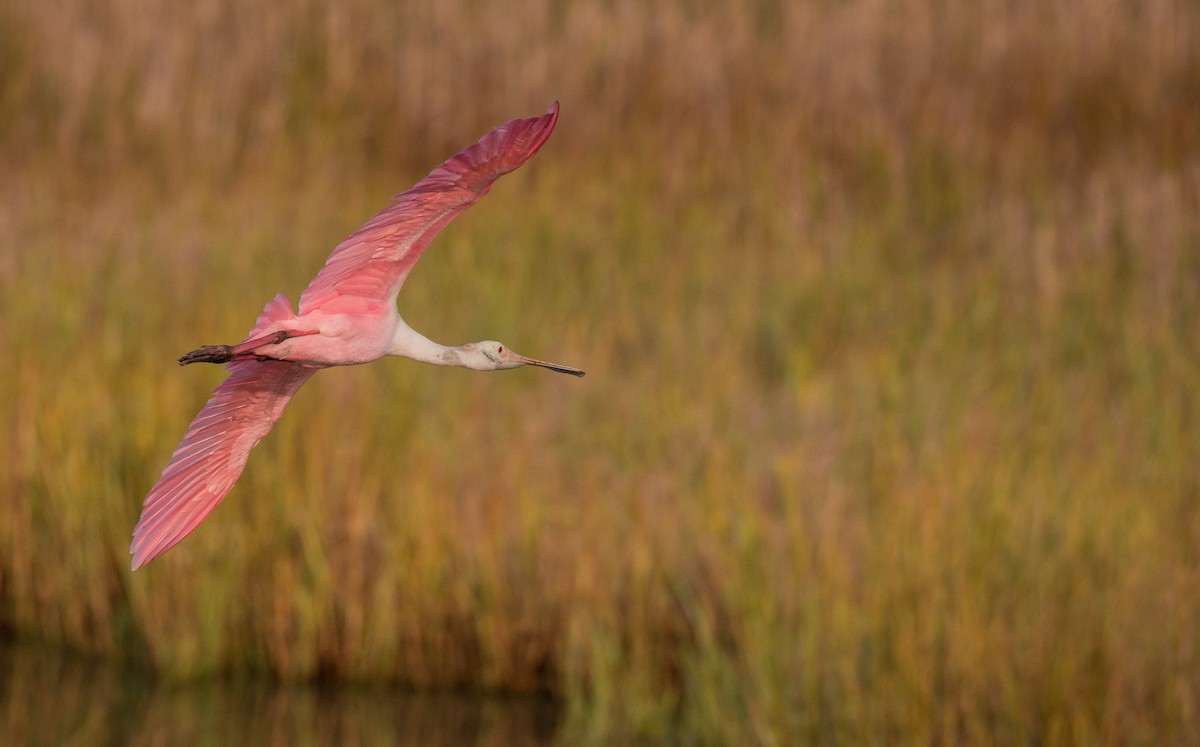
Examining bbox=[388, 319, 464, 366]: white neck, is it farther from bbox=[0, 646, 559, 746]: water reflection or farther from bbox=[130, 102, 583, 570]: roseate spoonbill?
bbox=[0, 646, 559, 746]: water reflection

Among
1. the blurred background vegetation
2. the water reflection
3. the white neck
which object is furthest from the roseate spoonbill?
the water reflection

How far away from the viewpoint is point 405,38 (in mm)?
9102

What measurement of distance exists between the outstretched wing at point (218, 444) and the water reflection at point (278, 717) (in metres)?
3.33

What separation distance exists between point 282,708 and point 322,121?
3563 millimetres

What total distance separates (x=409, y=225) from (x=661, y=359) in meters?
4.57

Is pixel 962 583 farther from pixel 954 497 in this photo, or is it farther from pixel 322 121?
pixel 322 121

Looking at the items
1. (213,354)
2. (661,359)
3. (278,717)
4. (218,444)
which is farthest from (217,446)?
(661,359)

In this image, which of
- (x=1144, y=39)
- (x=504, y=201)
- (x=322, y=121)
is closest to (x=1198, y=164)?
(x=1144, y=39)

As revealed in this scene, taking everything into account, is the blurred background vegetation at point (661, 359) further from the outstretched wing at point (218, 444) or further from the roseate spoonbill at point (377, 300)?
the roseate spoonbill at point (377, 300)

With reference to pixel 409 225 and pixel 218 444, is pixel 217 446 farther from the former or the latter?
pixel 409 225

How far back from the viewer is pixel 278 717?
6.04m

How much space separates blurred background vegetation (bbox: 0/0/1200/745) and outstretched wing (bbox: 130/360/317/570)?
2479 mm

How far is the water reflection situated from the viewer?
19.5ft

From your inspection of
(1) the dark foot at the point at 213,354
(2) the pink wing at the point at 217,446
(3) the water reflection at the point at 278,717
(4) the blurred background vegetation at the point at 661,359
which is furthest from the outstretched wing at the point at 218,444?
(3) the water reflection at the point at 278,717
